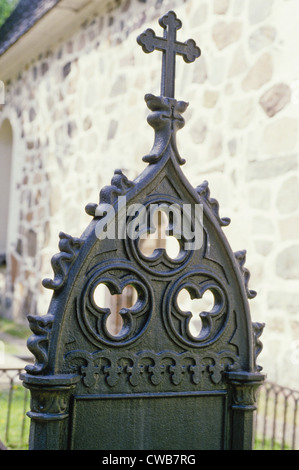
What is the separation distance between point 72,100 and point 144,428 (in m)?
6.12

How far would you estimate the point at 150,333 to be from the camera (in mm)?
1636

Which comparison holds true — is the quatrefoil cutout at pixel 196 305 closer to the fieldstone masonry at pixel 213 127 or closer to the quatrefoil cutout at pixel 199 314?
the fieldstone masonry at pixel 213 127

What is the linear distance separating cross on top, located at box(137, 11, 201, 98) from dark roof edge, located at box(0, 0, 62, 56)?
5.15 meters

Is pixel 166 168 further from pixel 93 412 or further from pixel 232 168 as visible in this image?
pixel 232 168

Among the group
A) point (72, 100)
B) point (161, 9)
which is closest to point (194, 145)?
point (161, 9)

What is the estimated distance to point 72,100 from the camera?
24.0ft

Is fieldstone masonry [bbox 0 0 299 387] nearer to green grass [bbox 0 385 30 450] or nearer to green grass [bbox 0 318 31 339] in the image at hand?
green grass [bbox 0 318 31 339]

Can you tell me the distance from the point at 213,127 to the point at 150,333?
3666 mm

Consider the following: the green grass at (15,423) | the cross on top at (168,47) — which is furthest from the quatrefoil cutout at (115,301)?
the cross on top at (168,47)

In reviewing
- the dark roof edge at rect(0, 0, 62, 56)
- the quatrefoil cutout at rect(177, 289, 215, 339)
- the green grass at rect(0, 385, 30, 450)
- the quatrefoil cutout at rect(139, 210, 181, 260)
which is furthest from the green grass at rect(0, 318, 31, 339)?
the dark roof edge at rect(0, 0, 62, 56)

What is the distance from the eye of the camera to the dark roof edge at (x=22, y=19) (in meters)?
7.16

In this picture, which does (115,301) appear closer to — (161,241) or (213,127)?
(161,241)
